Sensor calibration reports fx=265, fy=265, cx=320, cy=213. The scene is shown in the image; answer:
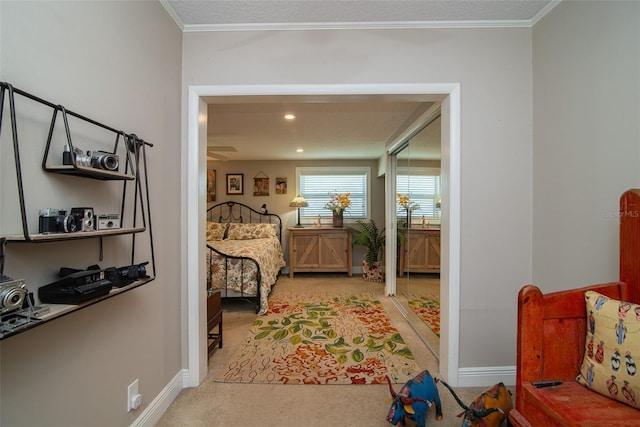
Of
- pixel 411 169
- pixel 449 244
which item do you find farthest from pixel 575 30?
pixel 411 169

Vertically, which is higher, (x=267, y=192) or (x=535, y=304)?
(x=267, y=192)

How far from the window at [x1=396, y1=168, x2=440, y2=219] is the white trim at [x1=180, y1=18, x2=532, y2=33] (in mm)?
1108

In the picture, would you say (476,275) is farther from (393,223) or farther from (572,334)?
(393,223)

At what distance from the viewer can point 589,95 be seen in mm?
1392

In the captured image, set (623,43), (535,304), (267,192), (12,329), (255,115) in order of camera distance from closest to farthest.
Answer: (12,329)
(535,304)
(623,43)
(255,115)
(267,192)

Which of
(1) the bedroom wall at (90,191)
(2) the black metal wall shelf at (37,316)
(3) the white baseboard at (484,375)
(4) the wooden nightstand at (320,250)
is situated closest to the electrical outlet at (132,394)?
(1) the bedroom wall at (90,191)

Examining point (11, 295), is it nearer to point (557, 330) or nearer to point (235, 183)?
point (557, 330)

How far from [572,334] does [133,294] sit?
2023 millimetres

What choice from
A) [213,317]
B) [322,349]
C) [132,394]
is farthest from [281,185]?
[132,394]

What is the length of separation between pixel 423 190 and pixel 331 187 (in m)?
2.90

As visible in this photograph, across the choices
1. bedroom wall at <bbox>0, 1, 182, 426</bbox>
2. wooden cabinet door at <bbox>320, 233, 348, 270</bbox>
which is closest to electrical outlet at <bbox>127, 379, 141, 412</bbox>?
bedroom wall at <bbox>0, 1, 182, 426</bbox>

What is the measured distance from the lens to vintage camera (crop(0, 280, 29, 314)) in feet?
2.28

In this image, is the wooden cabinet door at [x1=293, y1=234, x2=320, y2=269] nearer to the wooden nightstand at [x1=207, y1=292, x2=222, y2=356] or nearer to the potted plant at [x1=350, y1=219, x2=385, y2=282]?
the potted plant at [x1=350, y1=219, x2=385, y2=282]

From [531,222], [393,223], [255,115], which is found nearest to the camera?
[531,222]
